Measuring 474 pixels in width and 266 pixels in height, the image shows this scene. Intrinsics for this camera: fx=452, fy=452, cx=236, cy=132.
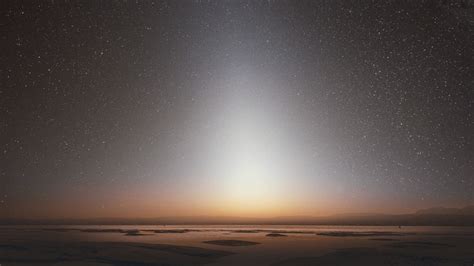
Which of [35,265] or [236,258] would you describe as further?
[236,258]

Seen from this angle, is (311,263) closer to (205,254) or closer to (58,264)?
(205,254)

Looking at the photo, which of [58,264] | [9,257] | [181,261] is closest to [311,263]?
[181,261]

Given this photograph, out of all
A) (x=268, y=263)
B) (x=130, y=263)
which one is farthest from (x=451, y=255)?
(x=130, y=263)

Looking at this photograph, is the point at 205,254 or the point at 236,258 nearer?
the point at 236,258

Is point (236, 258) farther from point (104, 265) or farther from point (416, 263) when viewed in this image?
point (416, 263)

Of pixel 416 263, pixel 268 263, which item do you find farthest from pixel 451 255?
pixel 268 263

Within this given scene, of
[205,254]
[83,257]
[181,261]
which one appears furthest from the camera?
[205,254]

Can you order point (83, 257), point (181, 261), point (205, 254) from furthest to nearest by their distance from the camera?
point (205, 254) < point (83, 257) < point (181, 261)
